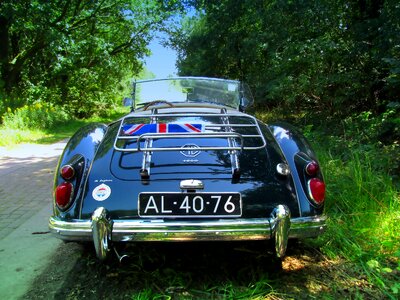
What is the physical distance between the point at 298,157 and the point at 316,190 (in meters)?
0.30

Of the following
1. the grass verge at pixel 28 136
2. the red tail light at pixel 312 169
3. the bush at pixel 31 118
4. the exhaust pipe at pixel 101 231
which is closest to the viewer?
the exhaust pipe at pixel 101 231

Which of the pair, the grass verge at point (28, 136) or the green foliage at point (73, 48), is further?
the green foliage at point (73, 48)

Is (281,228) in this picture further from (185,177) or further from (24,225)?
(24,225)

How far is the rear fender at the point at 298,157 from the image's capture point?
2451mm

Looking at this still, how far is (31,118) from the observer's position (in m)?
13.1

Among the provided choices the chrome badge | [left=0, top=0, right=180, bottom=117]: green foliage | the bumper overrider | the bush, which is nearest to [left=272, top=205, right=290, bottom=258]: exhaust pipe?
the bumper overrider

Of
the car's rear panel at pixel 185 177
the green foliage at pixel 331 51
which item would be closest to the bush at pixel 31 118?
the green foliage at pixel 331 51

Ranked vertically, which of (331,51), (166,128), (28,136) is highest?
(331,51)

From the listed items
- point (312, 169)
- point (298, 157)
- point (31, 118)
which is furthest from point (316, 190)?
point (31, 118)

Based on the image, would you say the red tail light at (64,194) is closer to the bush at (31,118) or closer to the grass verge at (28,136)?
the grass verge at (28,136)

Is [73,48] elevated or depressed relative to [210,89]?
elevated

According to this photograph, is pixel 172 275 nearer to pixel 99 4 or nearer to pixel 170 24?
pixel 99 4

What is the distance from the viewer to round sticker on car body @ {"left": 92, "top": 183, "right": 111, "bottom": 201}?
238 centimetres

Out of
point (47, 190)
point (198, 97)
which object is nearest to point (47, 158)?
point (47, 190)
